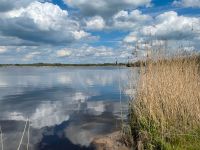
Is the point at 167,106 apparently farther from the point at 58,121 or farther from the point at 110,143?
the point at 58,121

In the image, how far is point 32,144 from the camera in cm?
927

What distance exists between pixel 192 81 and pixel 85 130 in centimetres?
394

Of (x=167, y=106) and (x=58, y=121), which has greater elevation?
(x=167, y=106)

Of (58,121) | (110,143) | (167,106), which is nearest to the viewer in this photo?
(167,106)

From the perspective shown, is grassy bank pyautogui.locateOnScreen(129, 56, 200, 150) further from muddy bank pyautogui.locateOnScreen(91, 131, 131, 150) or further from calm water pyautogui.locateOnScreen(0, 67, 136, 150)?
calm water pyautogui.locateOnScreen(0, 67, 136, 150)

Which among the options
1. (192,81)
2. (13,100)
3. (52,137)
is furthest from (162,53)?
(13,100)

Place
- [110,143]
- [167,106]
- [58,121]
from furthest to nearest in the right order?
[58,121] → [110,143] → [167,106]

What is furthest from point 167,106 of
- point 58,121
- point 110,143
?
point 58,121

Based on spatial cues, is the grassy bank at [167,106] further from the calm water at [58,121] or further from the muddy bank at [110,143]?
the calm water at [58,121]

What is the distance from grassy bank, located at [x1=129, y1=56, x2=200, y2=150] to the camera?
25.5ft

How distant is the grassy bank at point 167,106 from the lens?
7762 mm

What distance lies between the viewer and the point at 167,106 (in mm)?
8719

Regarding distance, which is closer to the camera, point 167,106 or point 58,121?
point 167,106

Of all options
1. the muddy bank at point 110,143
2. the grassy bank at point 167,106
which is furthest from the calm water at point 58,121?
the grassy bank at point 167,106
